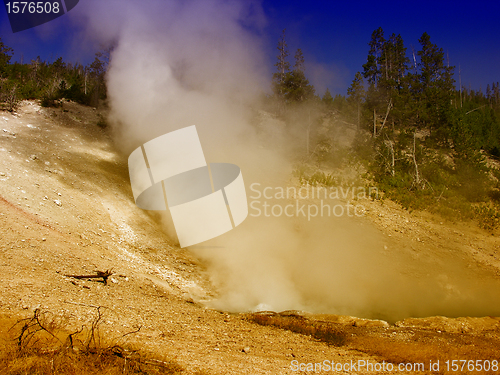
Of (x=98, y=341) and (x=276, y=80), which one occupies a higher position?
(x=276, y=80)

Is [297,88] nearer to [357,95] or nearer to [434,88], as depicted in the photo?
[357,95]

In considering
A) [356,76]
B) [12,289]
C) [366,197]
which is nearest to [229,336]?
[12,289]

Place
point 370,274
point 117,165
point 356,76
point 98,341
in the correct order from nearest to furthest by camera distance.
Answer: point 98,341 < point 370,274 < point 117,165 < point 356,76

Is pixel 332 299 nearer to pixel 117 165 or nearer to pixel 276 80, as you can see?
pixel 117 165

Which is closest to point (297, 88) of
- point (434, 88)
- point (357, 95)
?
point (357, 95)

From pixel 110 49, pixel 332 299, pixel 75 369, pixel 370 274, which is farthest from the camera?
pixel 110 49

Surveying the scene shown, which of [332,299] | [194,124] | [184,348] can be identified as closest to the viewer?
[184,348]

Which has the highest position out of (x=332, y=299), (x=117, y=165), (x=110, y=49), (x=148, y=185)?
(x=110, y=49)

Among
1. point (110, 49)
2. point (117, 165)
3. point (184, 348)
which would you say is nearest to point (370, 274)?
point (184, 348)

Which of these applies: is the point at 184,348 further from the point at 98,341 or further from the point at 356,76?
the point at 356,76

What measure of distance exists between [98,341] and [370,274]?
6428 mm

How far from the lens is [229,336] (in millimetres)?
3896

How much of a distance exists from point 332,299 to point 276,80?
17.1 meters

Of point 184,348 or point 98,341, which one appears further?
point 184,348
